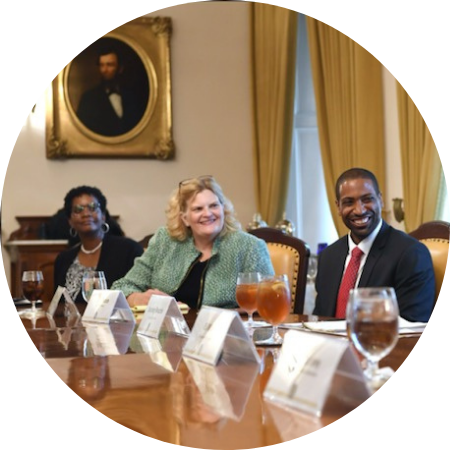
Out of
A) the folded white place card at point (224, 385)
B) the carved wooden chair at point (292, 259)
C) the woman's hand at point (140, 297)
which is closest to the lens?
the folded white place card at point (224, 385)

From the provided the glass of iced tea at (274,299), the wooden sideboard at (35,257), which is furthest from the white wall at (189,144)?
the glass of iced tea at (274,299)

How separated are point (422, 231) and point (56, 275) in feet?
Answer: 7.37

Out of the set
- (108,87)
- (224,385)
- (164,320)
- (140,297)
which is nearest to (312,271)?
(140,297)

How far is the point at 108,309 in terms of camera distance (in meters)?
2.49

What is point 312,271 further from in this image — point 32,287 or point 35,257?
point 32,287

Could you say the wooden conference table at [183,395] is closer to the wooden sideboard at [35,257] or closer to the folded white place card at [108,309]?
the folded white place card at [108,309]

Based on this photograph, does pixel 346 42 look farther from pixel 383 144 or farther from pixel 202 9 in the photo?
pixel 202 9

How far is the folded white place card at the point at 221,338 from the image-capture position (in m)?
1.52

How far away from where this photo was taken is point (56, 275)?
432 cm

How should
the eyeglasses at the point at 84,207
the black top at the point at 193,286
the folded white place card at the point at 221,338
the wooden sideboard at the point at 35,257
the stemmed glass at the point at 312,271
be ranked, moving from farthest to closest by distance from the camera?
the wooden sideboard at the point at 35,257 → the stemmed glass at the point at 312,271 → the eyeglasses at the point at 84,207 → the black top at the point at 193,286 → the folded white place card at the point at 221,338

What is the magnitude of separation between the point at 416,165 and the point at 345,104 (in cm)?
107

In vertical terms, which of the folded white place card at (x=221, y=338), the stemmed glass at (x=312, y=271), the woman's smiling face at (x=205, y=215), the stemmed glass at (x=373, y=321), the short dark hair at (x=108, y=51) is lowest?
the stemmed glass at (x=312, y=271)

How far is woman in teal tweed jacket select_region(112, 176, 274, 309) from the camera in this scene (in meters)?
3.27

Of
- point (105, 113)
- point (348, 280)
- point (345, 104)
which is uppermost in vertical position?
point (105, 113)
